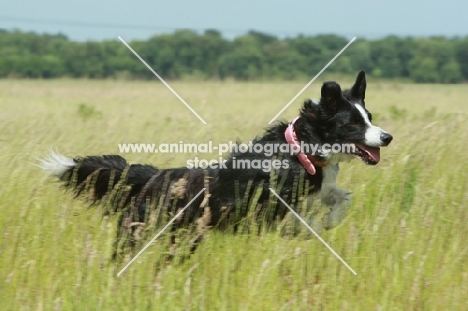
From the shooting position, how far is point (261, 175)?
17.0 feet

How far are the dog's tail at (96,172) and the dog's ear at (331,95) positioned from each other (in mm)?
1411

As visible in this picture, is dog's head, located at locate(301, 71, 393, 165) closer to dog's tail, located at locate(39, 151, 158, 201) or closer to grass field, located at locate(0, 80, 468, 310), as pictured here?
grass field, located at locate(0, 80, 468, 310)

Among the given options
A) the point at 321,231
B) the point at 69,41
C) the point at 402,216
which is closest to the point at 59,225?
the point at 321,231

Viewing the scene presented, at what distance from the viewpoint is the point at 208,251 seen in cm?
429

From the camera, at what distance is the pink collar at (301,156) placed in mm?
5238

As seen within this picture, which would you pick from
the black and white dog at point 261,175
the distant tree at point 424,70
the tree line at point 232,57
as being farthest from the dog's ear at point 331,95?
the distant tree at point 424,70

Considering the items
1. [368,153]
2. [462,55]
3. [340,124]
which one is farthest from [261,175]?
[462,55]

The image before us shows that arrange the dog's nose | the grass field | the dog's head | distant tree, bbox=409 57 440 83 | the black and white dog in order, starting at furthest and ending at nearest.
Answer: distant tree, bbox=409 57 440 83
the dog's head
the dog's nose
the black and white dog
the grass field

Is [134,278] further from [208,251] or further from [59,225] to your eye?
[59,225]

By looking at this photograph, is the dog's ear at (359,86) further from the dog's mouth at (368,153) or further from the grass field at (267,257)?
the grass field at (267,257)

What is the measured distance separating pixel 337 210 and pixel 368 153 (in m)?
0.56

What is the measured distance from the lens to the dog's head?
5.41 metres

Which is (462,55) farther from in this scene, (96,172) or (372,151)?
(96,172)

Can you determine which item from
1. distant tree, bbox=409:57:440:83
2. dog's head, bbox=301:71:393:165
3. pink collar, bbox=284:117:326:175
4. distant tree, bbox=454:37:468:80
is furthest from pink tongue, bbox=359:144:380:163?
distant tree, bbox=409:57:440:83
